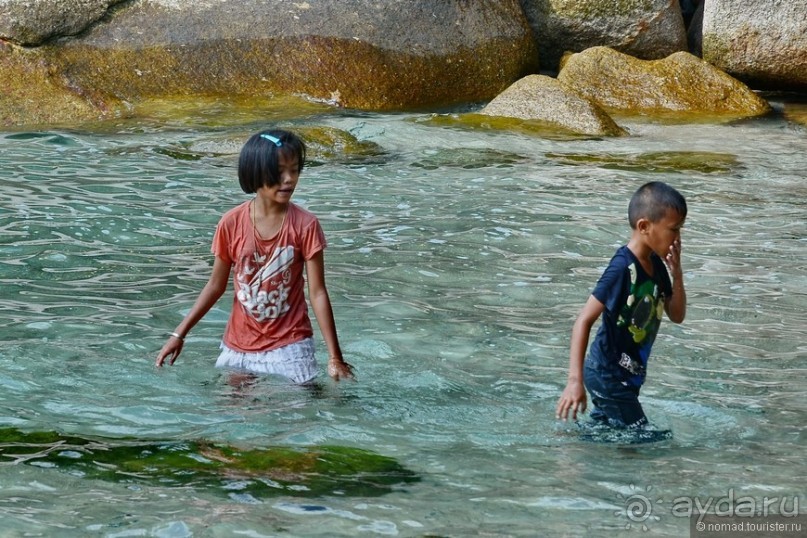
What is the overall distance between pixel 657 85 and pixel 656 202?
37.2 feet

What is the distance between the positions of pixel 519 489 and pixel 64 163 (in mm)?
8022

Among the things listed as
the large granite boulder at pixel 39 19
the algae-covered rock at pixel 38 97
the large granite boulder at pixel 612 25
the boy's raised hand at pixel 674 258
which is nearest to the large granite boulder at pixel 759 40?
the large granite boulder at pixel 612 25

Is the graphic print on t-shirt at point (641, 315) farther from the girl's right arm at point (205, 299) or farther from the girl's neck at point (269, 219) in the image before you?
the girl's right arm at point (205, 299)

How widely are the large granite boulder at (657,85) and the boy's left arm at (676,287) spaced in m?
10.6

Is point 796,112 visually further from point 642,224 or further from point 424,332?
point 642,224

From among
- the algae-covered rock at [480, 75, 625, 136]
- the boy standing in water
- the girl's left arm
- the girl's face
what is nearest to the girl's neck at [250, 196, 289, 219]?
the girl's face

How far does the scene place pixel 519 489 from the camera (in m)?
4.06

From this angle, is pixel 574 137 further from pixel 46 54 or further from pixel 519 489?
pixel 519 489

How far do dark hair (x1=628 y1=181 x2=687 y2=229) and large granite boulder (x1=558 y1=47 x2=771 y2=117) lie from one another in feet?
35.4

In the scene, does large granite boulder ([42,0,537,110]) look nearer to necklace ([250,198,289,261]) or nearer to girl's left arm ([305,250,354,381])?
necklace ([250,198,289,261])

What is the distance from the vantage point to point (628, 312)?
4520 millimetres

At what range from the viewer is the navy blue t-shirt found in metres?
4.46

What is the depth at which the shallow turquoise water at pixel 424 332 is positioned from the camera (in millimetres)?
3883

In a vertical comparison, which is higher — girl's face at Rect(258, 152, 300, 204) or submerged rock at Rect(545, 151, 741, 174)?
girl's face at Rect(258, 152, 300, 204)
